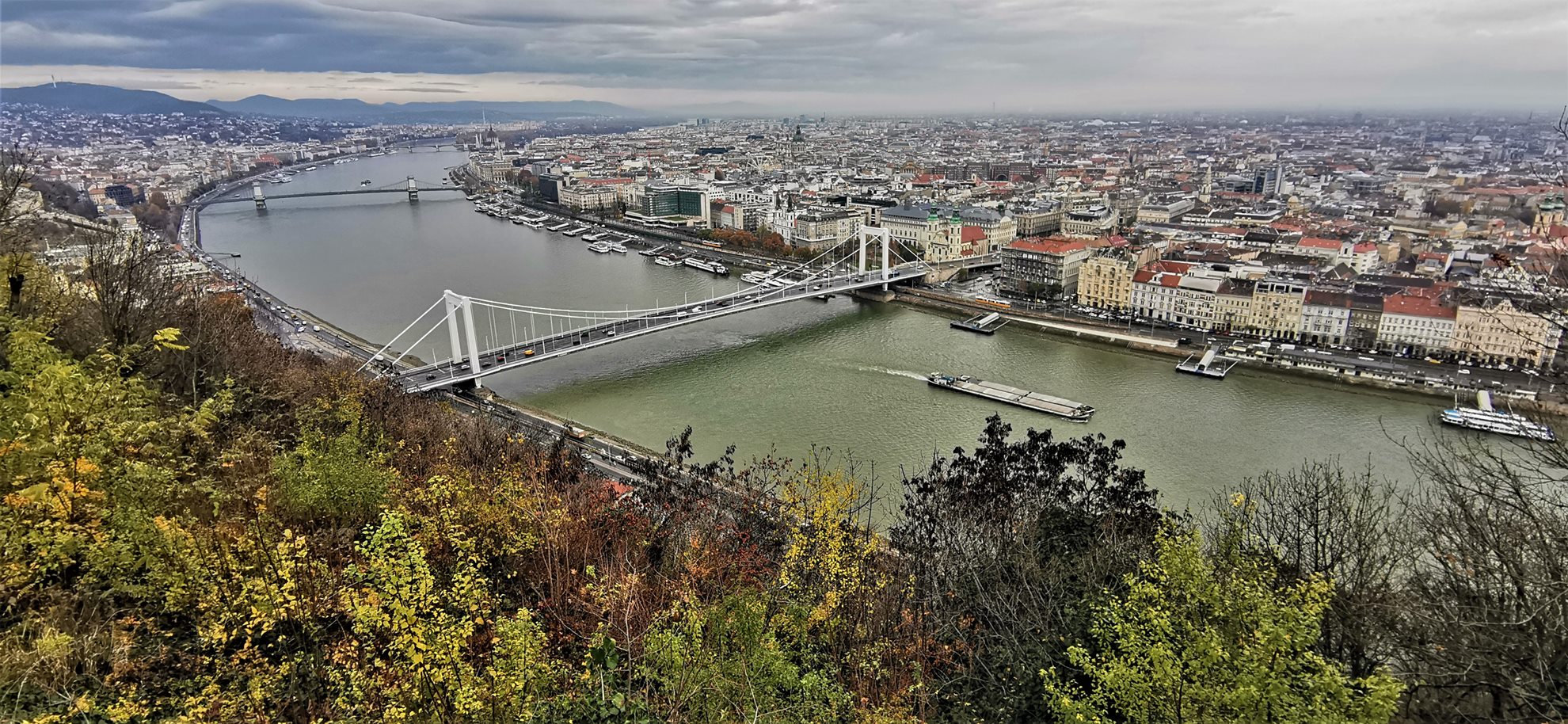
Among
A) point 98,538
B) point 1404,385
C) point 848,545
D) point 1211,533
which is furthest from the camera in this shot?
point 1404,385

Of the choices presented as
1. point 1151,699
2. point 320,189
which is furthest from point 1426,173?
point 320,189

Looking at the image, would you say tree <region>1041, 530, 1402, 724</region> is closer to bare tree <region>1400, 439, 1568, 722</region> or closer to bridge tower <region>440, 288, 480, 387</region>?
bare tree <region>1400, 439, 1568, 722</region>

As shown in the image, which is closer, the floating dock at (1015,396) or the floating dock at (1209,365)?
the floating dock at (1015,396)

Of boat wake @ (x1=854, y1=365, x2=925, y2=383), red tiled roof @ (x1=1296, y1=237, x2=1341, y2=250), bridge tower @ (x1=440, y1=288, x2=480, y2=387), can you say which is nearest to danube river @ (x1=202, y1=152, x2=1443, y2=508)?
boat wake @ (x1=854, y1=365, x2=925, y2=383)

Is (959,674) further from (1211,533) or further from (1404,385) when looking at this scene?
(1404,385)

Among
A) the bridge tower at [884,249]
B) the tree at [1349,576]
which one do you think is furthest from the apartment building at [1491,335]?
the bridge tower at [884,249]

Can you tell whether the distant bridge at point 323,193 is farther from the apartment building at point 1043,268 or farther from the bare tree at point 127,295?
the bare tree at point 127,295

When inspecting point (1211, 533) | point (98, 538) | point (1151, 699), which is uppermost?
point (98, 538)
